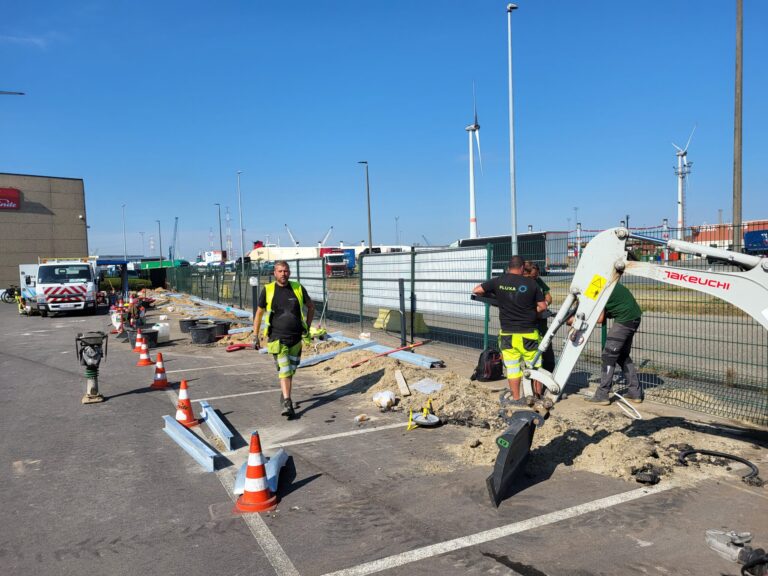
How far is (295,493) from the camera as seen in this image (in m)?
4.82

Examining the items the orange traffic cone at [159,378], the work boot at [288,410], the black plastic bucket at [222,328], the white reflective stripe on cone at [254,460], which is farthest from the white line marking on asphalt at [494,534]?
the black plastic bucket at [222,328]

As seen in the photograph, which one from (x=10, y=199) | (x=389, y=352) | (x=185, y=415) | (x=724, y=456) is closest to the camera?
(x=724, y=456)

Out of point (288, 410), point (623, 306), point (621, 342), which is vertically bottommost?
point (288, 410)

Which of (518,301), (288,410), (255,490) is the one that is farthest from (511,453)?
(288,410)

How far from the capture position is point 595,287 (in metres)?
4.77

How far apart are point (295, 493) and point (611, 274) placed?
10.6 ft

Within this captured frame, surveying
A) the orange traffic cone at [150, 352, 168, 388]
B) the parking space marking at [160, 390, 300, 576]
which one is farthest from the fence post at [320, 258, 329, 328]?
the parking space marking at [160, 390, 300, 576]

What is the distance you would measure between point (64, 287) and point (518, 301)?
24.0 meters

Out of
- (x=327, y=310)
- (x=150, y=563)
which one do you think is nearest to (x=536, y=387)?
(x=150, y=563)

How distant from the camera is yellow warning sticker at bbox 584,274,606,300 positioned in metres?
4.73

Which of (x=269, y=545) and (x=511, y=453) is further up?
(x=511, y=453)

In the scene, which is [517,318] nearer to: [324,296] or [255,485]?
[255,485]

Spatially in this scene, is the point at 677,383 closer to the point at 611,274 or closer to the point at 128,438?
the point at 611,274

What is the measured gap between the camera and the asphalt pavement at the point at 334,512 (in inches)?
145
